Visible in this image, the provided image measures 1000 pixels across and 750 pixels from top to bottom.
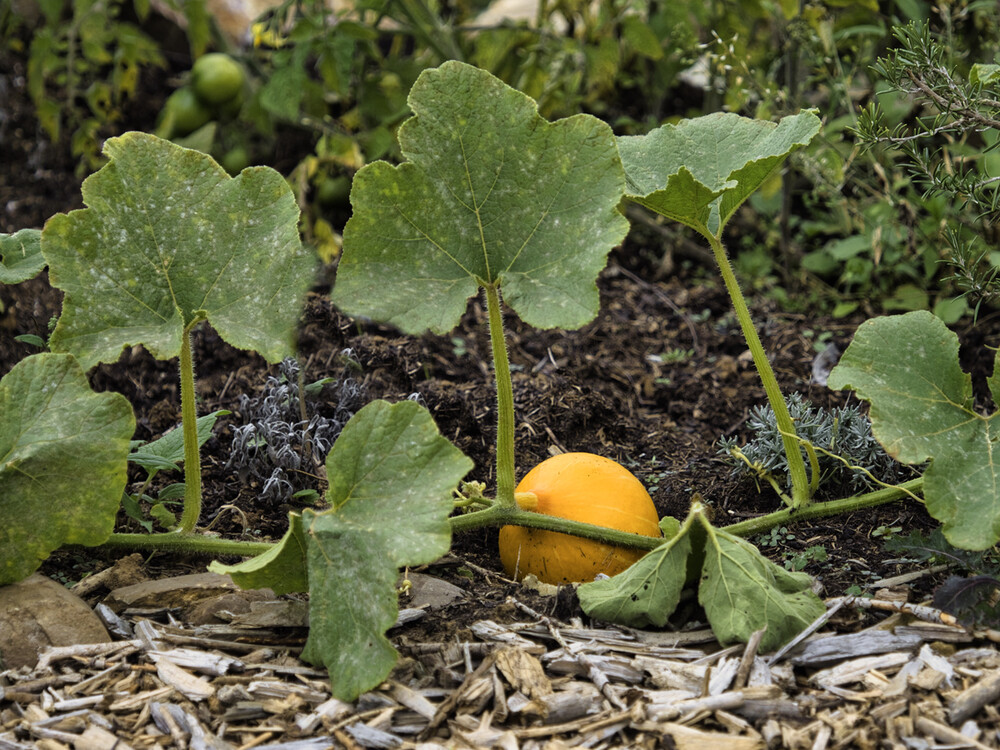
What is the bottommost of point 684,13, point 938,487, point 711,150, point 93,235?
point 938,487

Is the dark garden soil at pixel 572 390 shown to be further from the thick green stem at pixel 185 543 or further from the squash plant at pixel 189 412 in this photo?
the squash plant at pixel 189 412

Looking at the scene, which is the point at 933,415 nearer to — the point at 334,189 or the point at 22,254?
the point at 22,254

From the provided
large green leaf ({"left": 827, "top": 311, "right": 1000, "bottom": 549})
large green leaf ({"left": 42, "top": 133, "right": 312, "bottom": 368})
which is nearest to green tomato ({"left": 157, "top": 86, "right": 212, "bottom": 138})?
large green leaf ({"left": 42, "top": 133, "right": 312, "bottom": 368})

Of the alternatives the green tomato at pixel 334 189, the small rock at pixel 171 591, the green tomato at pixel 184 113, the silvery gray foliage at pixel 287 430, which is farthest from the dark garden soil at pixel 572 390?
the green tomato at pixel 184 113

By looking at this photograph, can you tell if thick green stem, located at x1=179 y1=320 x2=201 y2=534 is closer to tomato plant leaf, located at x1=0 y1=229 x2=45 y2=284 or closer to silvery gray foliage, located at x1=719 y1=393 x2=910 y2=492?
tomato plant leaf, located at x1=0 y1=229 x2=45 y2=284

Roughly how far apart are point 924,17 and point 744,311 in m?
2.32

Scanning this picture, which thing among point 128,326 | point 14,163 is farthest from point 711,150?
point 14,163

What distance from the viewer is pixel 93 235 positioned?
1.97m

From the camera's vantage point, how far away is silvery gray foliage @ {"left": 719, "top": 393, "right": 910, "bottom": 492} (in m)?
2.35

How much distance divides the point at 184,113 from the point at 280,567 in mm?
3664

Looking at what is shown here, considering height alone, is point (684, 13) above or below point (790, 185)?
above

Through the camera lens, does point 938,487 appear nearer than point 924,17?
Yes

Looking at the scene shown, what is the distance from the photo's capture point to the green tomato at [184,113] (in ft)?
15.9

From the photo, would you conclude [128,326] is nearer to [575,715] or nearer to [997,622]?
[575,715]
